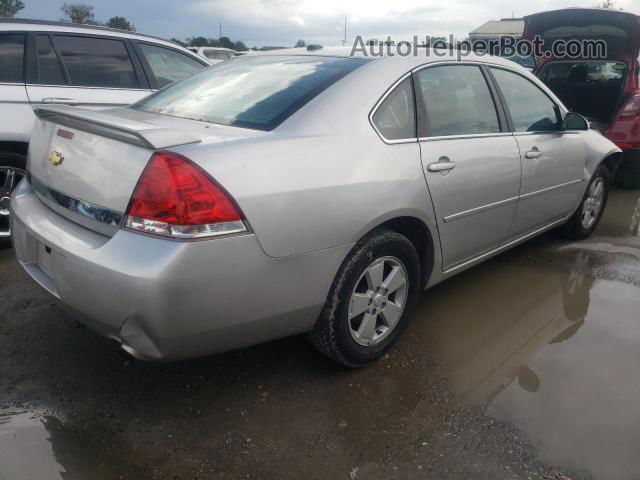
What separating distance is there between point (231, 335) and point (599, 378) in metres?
1.79

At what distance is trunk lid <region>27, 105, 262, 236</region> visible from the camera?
6.41 feet

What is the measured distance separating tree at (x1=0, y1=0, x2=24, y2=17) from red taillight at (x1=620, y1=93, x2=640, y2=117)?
23.5 meters

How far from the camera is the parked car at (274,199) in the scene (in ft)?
6.18

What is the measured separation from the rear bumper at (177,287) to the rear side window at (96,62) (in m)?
2.51

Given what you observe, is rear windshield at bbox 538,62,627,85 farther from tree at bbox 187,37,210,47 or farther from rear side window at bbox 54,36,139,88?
tree at bbox 187,37,210,47

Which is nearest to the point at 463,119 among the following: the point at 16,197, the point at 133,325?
the point at 133,325

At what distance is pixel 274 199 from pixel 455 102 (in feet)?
4.90

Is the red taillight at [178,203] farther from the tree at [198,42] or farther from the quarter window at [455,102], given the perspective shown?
the tree at [198,42]

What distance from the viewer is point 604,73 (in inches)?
276

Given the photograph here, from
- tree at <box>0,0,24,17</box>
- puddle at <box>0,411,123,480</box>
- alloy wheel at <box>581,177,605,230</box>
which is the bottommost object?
puddle at <box>0,411,123,480</box>

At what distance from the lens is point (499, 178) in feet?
10.2

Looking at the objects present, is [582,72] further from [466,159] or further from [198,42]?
[198,42]

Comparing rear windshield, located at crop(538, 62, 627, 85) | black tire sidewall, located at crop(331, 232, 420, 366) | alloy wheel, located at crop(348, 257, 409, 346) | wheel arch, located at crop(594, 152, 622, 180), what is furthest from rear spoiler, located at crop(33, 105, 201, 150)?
rear windshield, located at crop(538, 62, 627, 85)

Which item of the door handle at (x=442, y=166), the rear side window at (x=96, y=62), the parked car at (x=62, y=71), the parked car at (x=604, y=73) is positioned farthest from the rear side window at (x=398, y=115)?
the parked car at (x=604, y=73)
